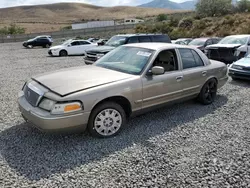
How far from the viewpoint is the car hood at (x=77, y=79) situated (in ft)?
11.1

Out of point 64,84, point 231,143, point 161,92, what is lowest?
point 231,143

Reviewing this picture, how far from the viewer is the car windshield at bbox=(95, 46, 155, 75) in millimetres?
4082

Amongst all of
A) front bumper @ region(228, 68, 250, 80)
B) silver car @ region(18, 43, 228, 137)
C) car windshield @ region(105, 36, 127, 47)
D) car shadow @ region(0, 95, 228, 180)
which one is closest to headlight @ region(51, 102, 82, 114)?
silver car @ region(18, 43, 228, 137)

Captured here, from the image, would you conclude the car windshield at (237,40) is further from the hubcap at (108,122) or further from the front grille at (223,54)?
the hubcap at (108,122)

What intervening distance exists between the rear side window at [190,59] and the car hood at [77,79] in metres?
1.48

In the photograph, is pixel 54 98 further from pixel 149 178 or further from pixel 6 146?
pixel 149 178

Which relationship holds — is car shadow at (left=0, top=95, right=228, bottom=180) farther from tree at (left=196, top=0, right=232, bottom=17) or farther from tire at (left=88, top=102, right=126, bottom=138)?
tree at (left=196, top=0, right=232, bottom=17)

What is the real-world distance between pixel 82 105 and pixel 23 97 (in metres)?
1.27

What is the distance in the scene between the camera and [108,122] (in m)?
3.67

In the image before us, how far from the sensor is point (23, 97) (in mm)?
3838

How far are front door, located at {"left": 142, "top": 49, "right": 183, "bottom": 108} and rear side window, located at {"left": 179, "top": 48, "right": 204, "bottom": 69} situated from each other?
22 centimetres

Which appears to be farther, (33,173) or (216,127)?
(216,127)

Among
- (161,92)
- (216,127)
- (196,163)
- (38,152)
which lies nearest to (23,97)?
(38,152)

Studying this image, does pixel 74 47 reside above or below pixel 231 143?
above
